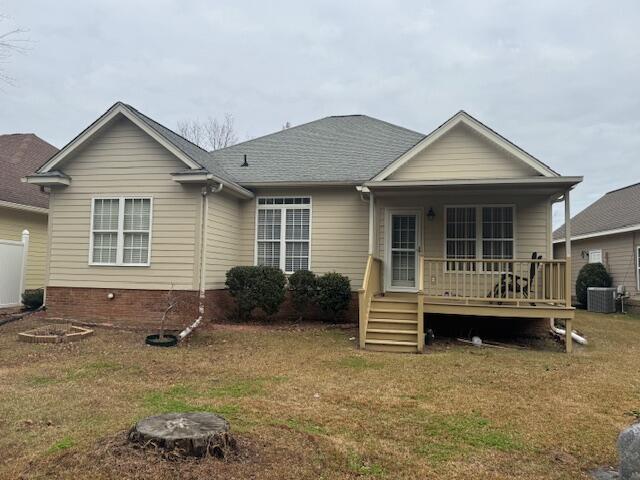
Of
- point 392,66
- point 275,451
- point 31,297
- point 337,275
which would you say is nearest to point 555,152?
point 392,66

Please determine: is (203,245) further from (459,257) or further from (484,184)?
(484,184)

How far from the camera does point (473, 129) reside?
37.2 ft

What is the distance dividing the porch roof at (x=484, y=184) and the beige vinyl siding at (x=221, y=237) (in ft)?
12.4

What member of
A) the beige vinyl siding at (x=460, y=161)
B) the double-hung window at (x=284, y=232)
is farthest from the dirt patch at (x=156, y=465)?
the double-hung window at (x=284, y=232)

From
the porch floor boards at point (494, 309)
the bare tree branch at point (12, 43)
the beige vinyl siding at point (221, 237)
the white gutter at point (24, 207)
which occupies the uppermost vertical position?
the bare tree branch at point (12, 43)

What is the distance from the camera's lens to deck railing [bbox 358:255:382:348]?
31.0 ft

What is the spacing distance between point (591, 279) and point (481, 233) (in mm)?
10112

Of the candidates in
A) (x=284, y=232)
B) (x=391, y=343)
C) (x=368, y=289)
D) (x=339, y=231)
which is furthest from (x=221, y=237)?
(x=391, y=343)

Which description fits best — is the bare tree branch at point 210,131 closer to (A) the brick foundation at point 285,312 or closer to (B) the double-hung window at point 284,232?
(B) the double-hung window at point 284,232

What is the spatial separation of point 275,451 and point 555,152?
30636 mm

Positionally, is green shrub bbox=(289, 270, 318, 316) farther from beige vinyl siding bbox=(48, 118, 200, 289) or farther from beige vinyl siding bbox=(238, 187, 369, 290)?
beige vinyl siding bbox=(48, 118, 200, 289)

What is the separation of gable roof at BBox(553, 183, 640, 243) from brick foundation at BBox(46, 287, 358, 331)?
1531 cm

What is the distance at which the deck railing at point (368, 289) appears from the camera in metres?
9.46

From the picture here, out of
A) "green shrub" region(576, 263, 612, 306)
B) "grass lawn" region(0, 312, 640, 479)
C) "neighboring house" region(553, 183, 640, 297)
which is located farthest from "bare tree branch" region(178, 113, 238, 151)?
"grass lawn" region(0, 312, 640, 479)
